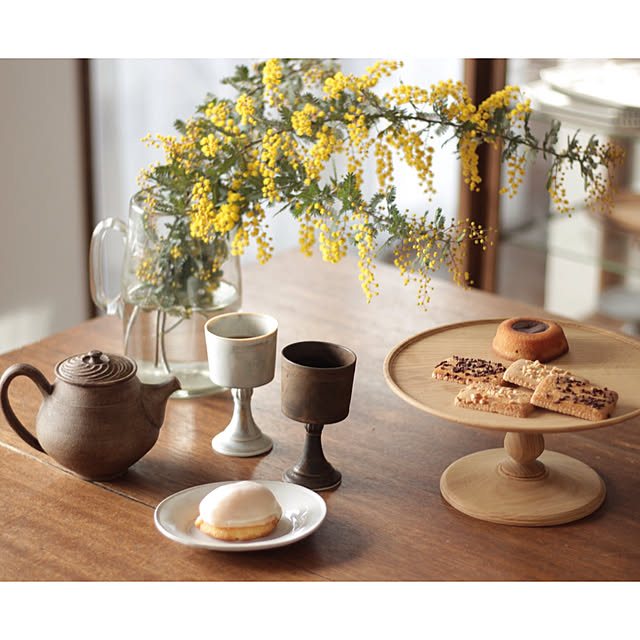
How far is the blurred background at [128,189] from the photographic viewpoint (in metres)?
2.69

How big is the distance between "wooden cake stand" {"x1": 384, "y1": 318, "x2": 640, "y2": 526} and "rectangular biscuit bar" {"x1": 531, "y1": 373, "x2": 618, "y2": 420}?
11 millimetres

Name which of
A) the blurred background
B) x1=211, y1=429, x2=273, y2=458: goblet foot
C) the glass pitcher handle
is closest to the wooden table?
x1=211, y1=429, x2=273, y2=458: goblet foot

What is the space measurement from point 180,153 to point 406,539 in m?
0.63

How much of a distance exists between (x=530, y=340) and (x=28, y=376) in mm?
659

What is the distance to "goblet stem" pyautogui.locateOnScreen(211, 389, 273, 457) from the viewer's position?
1.24 m

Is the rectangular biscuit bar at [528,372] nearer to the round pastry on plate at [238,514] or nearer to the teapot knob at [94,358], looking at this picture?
the round pastry on plate at [238,514]

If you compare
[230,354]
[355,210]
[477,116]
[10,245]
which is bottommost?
[10,245]

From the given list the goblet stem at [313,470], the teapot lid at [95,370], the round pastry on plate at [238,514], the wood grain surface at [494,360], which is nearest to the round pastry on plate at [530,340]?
the wood grain surface at [494,360]

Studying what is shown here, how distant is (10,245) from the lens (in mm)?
2805

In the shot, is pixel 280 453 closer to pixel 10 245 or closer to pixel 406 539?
pixel 406 539

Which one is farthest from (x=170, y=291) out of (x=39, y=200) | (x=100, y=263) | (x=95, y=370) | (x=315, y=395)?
(x=39, y=200)

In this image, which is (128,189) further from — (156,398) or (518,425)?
(518,425)

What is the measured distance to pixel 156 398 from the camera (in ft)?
3.83

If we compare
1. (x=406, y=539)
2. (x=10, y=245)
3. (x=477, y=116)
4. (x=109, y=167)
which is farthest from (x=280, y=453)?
(x=109, y=167)
